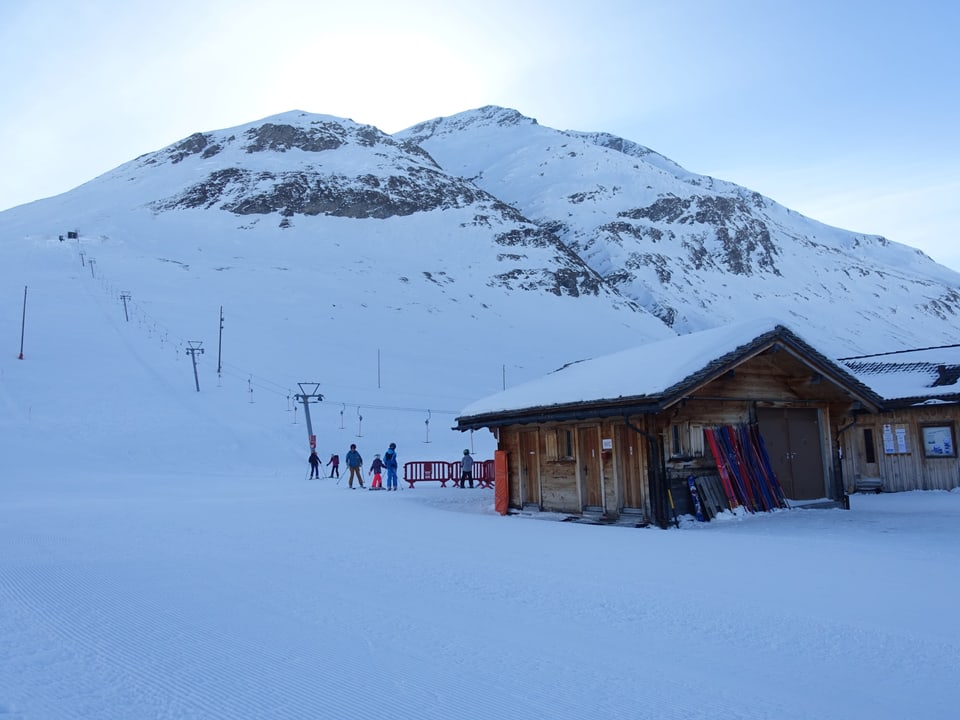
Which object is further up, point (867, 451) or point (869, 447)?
point (869, 447)

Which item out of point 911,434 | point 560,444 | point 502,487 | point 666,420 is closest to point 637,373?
point 666,420

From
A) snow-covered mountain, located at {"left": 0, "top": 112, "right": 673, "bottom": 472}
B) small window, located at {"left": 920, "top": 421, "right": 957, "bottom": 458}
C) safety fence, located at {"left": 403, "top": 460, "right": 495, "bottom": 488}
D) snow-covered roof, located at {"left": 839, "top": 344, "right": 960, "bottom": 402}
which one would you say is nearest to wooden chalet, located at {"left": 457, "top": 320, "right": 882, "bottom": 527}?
snow-covered roof, located at {"left": 839, "top": 344, "right": 960, "bottom": 402}

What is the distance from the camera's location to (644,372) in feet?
51.1

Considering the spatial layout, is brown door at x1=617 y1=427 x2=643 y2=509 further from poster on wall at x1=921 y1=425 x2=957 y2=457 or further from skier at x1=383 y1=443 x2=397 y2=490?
skier at x1=383 y1=443 x2=397 y2=490

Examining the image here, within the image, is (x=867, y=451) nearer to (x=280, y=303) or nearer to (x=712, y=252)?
(x=280, y=303)

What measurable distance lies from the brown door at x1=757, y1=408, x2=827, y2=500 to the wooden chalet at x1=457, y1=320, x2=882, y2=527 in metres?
0.02

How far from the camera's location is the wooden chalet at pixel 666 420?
48.3 feet

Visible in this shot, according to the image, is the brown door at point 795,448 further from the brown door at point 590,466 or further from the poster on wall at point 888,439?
the poster on wall at point 888,439

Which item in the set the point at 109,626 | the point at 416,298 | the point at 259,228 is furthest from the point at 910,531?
the point at 259,228

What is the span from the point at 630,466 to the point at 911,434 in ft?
32.2

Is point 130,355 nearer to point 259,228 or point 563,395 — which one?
point 563,395

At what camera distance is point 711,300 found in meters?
99.9

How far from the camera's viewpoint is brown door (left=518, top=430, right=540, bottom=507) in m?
17.8

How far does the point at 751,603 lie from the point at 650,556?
309 centimetres
